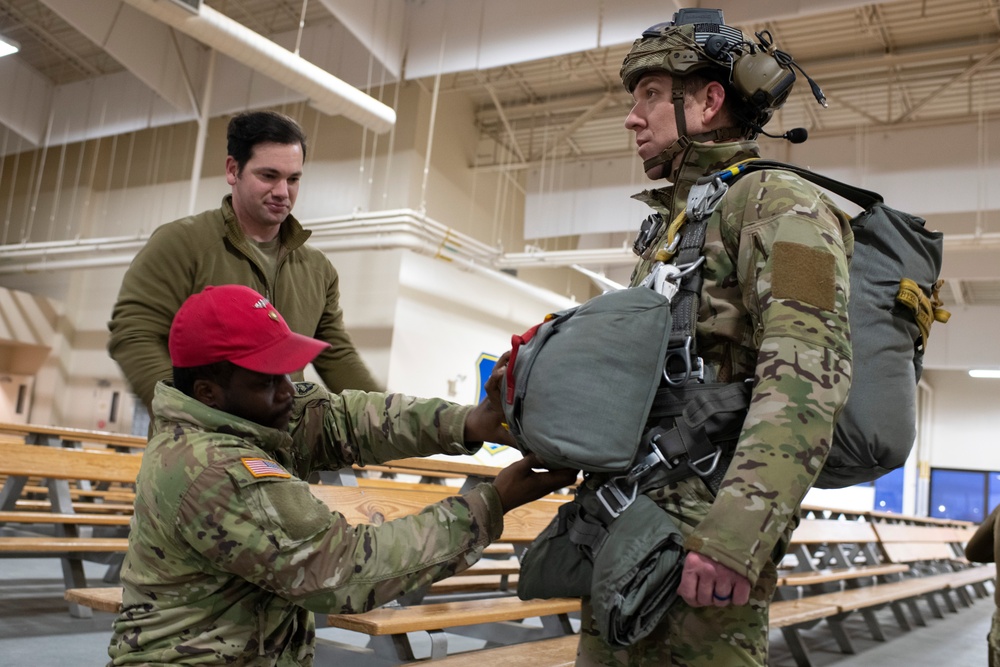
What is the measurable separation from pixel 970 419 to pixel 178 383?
19826mm

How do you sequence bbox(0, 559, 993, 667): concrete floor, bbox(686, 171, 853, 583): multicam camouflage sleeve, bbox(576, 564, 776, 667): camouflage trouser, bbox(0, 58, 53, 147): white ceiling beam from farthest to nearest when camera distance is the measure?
bbox(0, 58, 53, 147): white ceiling beam, bbox(0, 559, 993, 667): concrete floor, bbox(576, 564, 776, 667): camouflage trouser, bbox(686, 171, 853, 583): multicam camouflage sleeve

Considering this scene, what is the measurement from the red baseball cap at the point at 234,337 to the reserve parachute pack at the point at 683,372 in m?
0.39

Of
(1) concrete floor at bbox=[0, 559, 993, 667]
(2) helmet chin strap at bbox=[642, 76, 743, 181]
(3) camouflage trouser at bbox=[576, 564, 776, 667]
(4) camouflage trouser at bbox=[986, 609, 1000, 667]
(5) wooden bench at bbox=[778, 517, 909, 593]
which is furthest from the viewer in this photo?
(5) wooden bench at bbox=[778, 517, 909, 593]

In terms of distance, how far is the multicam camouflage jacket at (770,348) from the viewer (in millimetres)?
1155

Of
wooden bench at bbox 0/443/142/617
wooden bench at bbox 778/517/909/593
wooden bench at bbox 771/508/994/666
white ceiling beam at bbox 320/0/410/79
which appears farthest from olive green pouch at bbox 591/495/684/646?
white ceiling beam at bbox 320/0/410/79

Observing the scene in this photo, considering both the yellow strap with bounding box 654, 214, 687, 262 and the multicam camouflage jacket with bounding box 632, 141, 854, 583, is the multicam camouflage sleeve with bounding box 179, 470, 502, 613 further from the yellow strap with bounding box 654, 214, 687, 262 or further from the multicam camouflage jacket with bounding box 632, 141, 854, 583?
the yellow strap with bounding box 654, 214, 687, 262

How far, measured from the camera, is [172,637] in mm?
1401

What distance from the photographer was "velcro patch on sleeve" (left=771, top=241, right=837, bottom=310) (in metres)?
1.23

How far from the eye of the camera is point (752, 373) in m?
1.35

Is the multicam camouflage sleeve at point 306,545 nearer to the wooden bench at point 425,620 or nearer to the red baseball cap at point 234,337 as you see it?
the red baseball cap at point 234,337

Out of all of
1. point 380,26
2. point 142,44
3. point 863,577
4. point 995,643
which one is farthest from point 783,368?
point 142,44

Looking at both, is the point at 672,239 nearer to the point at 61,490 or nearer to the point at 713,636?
the point at 713,636

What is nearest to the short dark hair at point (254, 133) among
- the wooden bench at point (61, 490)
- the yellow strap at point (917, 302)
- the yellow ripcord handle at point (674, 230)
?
the yellow ripcord handle at point (674, 230)

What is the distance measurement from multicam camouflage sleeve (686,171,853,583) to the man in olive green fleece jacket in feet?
3.88
